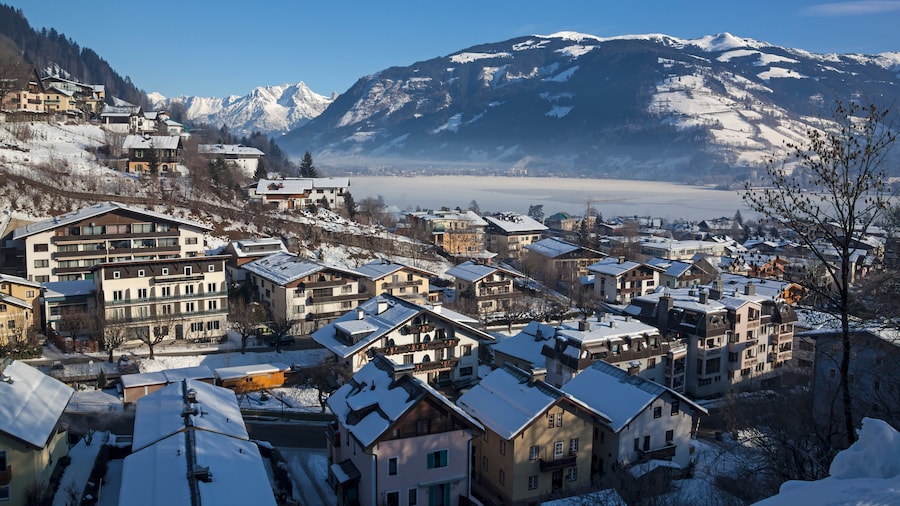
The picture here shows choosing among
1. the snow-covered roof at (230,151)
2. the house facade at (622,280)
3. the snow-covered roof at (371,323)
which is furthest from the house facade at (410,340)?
the snow-covered roof at (230,151)

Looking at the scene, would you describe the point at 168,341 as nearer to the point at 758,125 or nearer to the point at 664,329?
the point at 664,329

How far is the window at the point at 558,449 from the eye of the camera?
13781 millimetres

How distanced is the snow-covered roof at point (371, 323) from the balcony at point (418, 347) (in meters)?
0.49

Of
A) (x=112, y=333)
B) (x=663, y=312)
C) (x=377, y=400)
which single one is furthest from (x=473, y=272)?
(x=377, y=400)

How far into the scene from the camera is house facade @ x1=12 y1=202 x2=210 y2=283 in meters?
26.6

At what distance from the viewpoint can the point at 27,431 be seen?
11602 millimetres

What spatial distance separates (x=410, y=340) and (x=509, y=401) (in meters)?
6.68

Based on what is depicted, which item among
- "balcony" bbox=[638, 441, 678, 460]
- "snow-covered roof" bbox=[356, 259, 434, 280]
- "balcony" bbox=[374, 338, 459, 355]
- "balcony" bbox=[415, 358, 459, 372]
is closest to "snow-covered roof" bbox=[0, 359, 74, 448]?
"balcony" bbox=[374, 338, 459, 355]

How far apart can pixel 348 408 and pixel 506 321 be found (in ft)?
53.6

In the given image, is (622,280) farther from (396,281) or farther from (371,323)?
(371,323)

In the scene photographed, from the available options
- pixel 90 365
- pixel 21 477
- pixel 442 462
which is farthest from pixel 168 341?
pixel 442 462

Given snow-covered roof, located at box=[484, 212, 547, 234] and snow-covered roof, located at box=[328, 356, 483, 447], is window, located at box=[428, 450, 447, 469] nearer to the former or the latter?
snow-covered roof, located at box=[328, 356, 483, 447]

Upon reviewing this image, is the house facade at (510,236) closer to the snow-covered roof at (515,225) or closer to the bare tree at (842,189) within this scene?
the snow-covered roof at (515,225)

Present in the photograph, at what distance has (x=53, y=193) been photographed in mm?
34000
